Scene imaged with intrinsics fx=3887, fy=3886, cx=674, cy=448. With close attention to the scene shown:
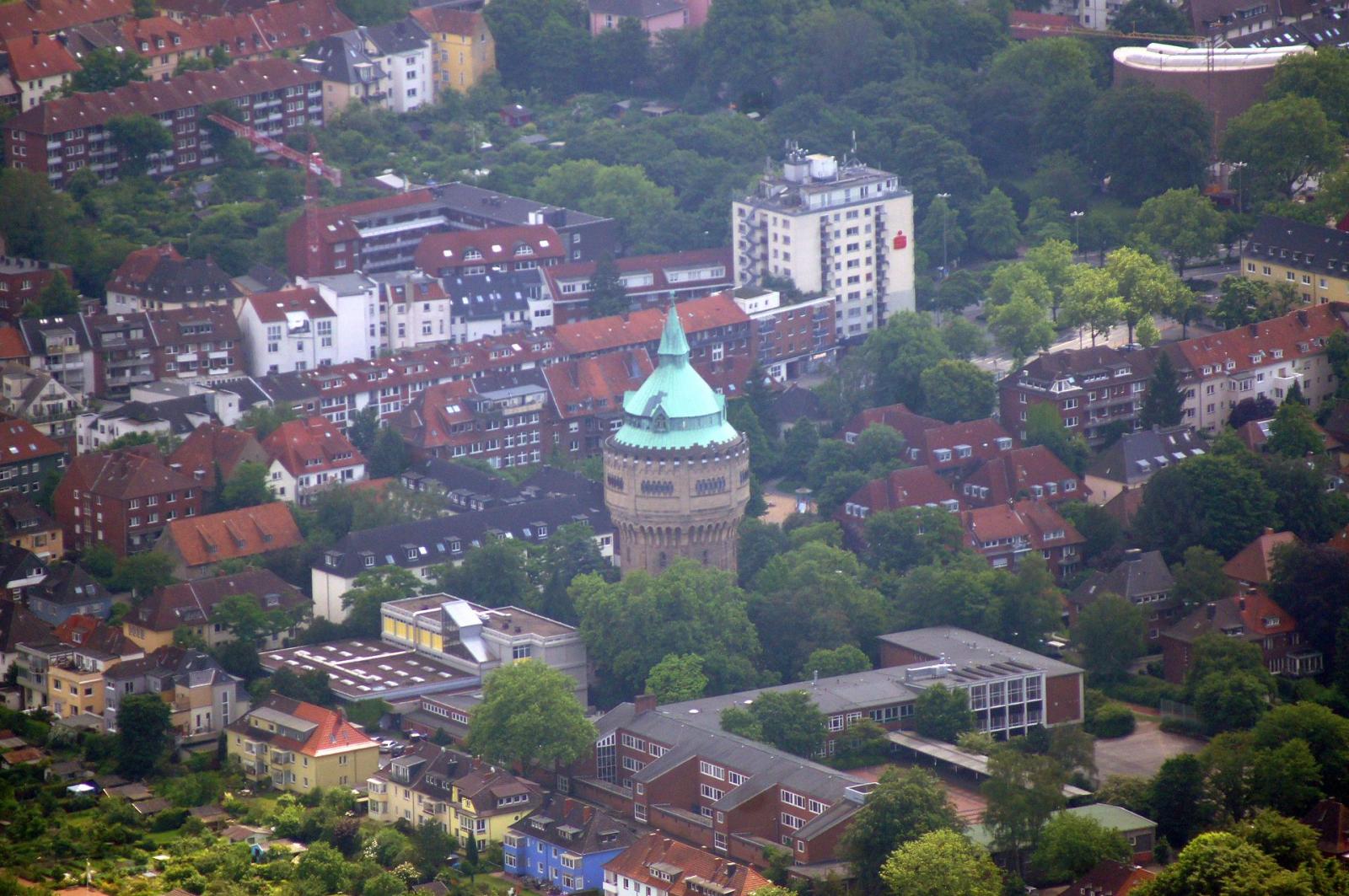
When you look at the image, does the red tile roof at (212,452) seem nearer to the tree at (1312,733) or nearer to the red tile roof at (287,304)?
the red tile roof at (287,304)

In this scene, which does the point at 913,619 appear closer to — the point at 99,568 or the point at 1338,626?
the point at 1338,626

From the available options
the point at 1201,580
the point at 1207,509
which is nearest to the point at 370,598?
the point at 1201,580

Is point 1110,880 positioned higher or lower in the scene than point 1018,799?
lower

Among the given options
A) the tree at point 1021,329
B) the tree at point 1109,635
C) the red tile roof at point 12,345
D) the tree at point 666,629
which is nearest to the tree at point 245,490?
the red tile roof at point 12,345

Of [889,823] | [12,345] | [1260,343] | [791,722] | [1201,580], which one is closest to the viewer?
[889,823]

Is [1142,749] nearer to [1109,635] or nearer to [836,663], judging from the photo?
[1109,635]

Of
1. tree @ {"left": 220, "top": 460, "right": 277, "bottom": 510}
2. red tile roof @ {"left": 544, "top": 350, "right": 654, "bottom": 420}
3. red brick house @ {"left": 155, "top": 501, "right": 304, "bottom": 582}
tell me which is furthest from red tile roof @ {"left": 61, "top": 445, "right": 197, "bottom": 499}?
red tile roof @ {"left": 544, "top": 350, "right": 654, "bottom": 420}
